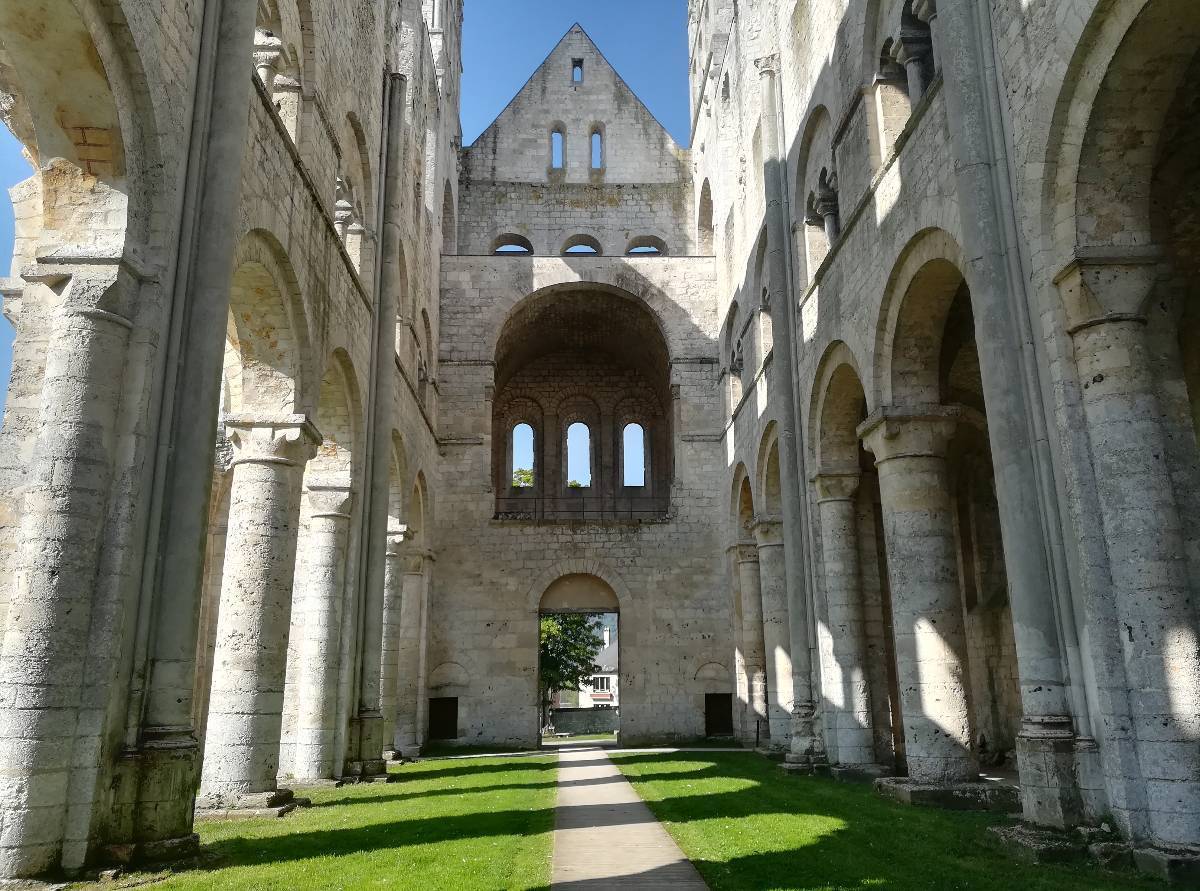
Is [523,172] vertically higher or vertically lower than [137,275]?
higher

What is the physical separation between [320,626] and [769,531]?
8.36 metres

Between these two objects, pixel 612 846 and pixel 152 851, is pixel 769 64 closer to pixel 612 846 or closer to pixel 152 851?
pixel 612 846

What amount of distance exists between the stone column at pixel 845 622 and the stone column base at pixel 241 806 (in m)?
7.49

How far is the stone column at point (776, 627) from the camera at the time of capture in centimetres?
1681

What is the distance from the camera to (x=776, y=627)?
55.5 ft

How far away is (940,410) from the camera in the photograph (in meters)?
10.6

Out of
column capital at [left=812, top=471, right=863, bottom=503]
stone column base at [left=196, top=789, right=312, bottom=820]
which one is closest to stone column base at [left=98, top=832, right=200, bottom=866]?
stone column base at [left=196, top=789, right=312, bottom=820]

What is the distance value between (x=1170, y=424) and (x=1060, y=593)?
1.49 m

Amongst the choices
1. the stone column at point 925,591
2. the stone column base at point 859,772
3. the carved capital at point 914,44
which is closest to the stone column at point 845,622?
the stone column base at point 859,772

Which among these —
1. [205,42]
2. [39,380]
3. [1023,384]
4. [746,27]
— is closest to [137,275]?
[39,380]

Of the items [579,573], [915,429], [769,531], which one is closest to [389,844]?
[915,429]

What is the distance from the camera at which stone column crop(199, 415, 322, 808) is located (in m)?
9.22

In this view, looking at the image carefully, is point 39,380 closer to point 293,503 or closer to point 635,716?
point 293,503

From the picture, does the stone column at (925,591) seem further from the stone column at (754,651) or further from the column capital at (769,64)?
the stone column at (754,651)
